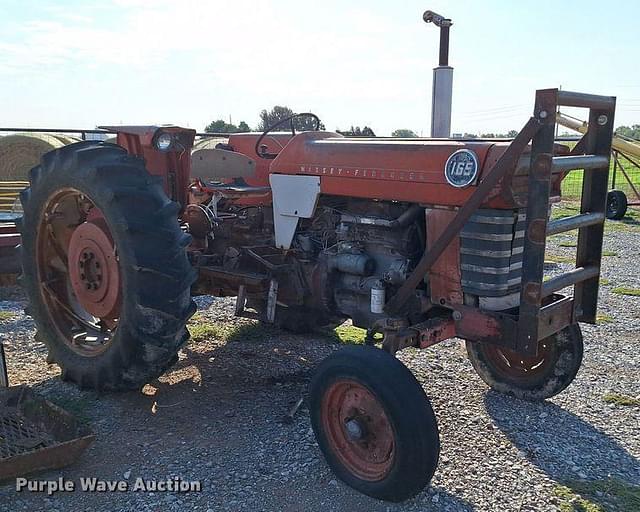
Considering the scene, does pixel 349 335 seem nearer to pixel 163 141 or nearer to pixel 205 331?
pixel 205 331

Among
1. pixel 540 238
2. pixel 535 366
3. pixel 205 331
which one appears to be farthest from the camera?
pixel 205 331

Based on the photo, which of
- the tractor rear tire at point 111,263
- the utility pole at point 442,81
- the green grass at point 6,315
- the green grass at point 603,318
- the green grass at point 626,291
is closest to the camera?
the tractor rear tire at point 111,263

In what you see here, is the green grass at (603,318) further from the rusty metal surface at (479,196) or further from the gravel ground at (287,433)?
the rusty metal surface at (479,196)

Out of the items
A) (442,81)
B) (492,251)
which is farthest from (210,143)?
(492,251)

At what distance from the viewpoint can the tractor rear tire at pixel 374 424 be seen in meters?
2.78

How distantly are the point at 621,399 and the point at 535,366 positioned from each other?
615mm

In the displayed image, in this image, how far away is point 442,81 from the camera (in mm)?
7695

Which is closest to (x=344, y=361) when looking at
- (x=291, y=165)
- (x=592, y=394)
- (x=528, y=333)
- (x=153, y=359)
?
(x=528, y=333)

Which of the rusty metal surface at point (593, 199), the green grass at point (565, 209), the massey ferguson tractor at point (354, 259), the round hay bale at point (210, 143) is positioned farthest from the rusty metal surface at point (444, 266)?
the green grass at point (565, 209)

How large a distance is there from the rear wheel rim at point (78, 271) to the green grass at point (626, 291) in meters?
5.38

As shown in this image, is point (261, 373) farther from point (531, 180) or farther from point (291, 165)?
point (531, 180)

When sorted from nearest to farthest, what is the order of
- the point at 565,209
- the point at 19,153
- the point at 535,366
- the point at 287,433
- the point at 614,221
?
the point at 287,433, the point at 535,366, the point at 19,153, the point at 614,221, the point at 565,209

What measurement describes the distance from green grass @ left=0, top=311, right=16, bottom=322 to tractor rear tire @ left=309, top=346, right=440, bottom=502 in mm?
3532

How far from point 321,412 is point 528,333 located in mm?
1072
